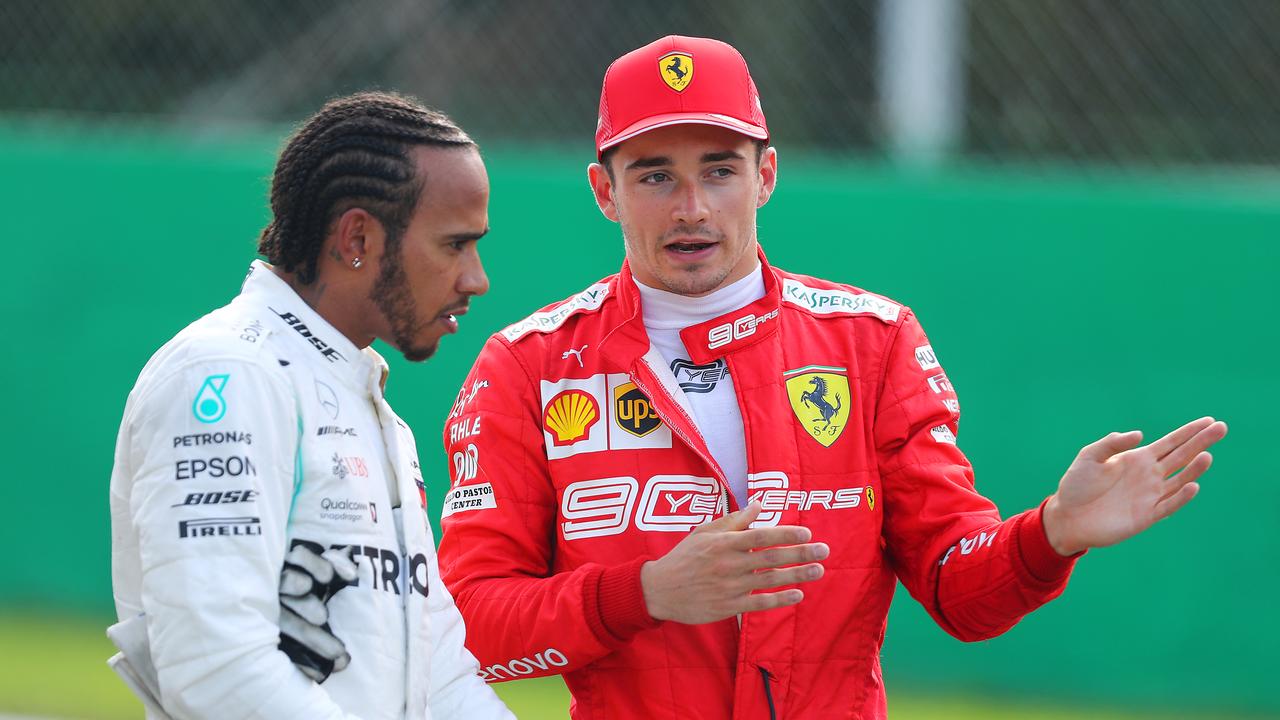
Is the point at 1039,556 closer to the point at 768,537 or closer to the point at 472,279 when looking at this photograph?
the point at 768,537

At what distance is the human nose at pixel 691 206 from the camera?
3.04 meters

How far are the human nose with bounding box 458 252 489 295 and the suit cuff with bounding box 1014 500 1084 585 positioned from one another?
1138 mm

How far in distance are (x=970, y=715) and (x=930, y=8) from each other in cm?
327

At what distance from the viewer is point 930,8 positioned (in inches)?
280

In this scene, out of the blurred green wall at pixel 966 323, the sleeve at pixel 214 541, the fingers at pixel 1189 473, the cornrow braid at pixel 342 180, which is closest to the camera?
the sleeve at pixel 214 541

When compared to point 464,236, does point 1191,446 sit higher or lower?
lower

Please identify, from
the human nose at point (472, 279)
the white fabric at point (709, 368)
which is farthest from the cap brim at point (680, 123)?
the human nose at point (472, 279)


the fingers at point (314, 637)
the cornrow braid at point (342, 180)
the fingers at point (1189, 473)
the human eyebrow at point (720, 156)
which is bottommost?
the fingers at point (314, 637)

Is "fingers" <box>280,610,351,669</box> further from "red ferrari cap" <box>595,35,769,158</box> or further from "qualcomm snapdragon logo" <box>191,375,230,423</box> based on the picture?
"red ferrari cap" <box>595,35,769,158</box>

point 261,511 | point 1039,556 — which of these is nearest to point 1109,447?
point 1039,556

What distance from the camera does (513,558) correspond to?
3.03 metres

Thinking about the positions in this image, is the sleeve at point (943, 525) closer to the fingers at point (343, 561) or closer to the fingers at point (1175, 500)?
the fingers at point (1175, 500)

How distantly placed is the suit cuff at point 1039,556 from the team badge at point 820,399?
41 cm

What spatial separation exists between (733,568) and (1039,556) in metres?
0.64
